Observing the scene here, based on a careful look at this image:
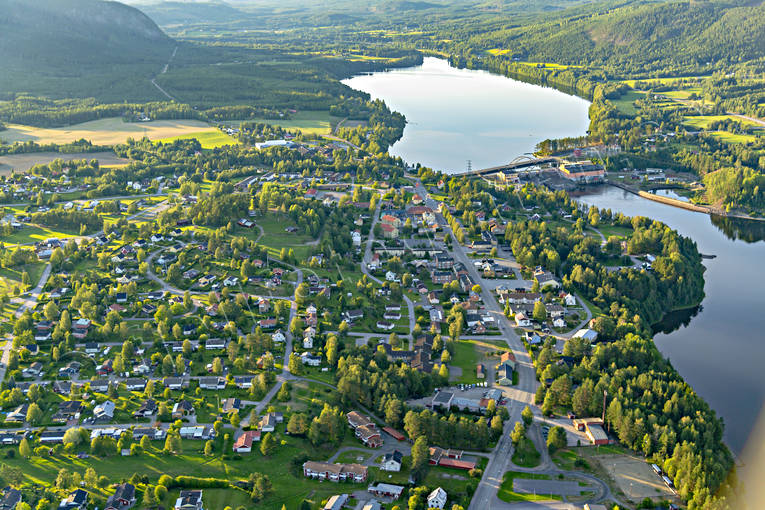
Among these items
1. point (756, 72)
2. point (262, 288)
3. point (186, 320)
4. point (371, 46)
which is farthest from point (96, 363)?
point (371, 46)

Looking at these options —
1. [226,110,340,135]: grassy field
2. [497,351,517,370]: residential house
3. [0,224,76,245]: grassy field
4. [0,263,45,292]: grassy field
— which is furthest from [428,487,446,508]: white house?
[226,110,340,135]: grassy field

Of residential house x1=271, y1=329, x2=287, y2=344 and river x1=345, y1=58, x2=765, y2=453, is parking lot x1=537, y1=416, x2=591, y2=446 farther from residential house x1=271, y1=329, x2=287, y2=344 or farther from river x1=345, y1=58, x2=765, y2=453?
residential house x1=271, y1=329, x2=287, y2=344

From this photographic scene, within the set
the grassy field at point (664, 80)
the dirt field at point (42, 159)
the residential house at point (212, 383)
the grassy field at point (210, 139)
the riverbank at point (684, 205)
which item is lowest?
the residential house at point (212, 383)

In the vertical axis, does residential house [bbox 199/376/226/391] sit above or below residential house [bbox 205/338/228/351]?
below

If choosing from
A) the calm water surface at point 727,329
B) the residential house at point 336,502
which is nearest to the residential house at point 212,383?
the residential house at point 336,502

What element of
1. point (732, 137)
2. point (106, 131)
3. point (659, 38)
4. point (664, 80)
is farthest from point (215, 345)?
point (659, 38)

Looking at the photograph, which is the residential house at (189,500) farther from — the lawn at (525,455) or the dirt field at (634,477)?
the dirt field at (634,477)

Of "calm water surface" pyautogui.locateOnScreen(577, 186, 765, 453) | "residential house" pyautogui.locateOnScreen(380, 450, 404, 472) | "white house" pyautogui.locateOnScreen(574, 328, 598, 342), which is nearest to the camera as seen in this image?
"residential house" pyautogui.locateOnScreen(380, 450, 404, 472)
